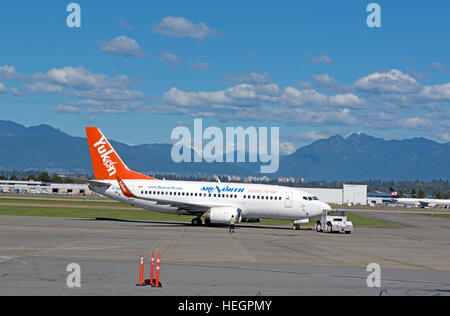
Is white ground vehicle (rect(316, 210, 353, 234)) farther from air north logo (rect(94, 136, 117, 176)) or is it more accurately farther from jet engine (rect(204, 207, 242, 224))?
air north logo (rect(94, 136, 117, 176))

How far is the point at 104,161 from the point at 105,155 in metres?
0.62

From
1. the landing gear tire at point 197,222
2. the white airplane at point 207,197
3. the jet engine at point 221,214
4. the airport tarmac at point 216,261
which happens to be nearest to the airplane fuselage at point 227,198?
the white airplane at point 207,197

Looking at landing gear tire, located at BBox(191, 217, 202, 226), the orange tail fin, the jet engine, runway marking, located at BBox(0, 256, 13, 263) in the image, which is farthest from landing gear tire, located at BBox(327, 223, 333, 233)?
runway marking, located at BBox(0, 256, 13, 263)

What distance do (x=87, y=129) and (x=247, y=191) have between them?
57.6ft

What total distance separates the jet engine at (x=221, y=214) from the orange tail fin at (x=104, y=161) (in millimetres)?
8418

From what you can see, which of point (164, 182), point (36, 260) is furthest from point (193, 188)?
point (36, 260)

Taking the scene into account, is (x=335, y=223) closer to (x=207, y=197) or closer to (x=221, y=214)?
(x=221, y=214)

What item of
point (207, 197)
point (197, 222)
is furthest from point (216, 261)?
point (197, 222)

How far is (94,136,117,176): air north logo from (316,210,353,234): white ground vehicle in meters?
20.6

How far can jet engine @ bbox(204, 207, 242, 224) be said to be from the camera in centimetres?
5031

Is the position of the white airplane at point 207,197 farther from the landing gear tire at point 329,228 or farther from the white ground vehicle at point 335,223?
the landing gear tire at point 329,228
